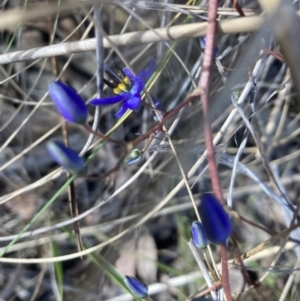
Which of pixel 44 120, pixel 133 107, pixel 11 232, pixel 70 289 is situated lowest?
pixel 70 289

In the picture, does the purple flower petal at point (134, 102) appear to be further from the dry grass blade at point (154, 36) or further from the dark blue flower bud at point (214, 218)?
the dark blue flower bud at point (214, 218)

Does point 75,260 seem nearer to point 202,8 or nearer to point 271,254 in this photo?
point 271,254

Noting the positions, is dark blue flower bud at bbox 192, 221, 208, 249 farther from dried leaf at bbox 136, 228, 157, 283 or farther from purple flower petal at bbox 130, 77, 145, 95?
dried leaf at bbox 136, 228, 157, 283

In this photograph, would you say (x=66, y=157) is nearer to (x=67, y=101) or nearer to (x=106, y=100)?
(x=67, y=101)

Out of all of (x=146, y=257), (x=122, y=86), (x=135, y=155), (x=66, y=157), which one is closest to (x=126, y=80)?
(x=122, y=86)

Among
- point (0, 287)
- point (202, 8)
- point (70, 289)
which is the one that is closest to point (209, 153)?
point (202, 8)

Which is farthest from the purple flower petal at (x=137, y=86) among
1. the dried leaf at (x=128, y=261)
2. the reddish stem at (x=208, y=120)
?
the dried leaf at (x=128, y=261)
